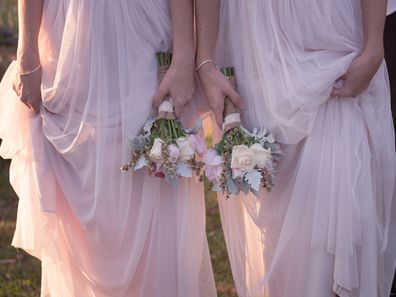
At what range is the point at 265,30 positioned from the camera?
275 centimetres

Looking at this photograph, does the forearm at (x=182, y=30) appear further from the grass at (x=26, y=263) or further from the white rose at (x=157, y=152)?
the grass at (x=26, y=263)

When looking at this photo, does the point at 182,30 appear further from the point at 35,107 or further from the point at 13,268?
the point at 13,268

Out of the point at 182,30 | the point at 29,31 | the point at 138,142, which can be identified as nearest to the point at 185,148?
the point at 138,142

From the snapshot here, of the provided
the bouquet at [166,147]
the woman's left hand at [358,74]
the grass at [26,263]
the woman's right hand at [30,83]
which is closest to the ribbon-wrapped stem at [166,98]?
the bouquet at [166,147]

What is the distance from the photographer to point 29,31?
2781 millimetres

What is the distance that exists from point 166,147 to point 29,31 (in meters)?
0.69

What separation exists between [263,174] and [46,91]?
0.89 m

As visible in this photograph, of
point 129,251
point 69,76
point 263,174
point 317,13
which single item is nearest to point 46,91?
point 69,76

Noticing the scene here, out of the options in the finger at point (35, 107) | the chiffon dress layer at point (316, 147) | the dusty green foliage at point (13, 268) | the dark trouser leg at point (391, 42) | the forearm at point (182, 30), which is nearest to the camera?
the chiffon dress layer at point (316, 147)

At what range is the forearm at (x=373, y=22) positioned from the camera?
8.70ft

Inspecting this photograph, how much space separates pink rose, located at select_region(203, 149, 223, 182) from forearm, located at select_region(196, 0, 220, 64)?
0.36 meters

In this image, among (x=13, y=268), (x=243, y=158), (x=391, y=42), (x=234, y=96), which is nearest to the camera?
(x=243, y=158)

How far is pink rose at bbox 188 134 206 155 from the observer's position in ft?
9.06

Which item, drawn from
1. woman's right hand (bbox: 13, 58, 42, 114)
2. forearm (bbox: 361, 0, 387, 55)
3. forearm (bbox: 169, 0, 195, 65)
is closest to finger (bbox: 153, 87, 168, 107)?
forearm (bbox: 169, 0, 195, 65)
